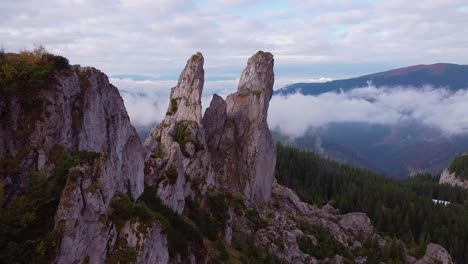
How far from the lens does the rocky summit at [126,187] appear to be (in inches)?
1266

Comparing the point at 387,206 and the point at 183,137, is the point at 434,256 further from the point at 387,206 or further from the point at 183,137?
the point at 183,137

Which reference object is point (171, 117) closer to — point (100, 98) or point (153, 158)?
point (153, 158)

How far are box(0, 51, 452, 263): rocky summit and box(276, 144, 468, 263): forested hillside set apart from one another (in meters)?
42.4

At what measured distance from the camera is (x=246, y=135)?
95.2m

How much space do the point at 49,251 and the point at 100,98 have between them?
17.1 m

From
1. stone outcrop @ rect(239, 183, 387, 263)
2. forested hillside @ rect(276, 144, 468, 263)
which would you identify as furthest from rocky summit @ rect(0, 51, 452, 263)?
forested hillside @ rect(276, 144, 468, 263)

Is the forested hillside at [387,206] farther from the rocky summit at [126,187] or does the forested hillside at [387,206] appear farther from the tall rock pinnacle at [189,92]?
the tall rock pinnacle at [189,92]

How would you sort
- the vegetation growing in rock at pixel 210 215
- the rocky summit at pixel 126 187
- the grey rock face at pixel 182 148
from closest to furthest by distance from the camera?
the rocky summit at pixel 126 187
the grey rock face at pixel 182 148
the vegetation growing in rock at pixel 210 215

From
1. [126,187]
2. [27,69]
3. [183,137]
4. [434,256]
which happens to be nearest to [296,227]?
[183,137]

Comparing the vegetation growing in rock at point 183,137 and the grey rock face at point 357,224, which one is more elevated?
the vegetation growing in rock at point 183,137

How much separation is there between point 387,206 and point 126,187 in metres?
119

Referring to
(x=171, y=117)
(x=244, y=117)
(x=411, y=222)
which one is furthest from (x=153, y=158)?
(x=411, y=222)

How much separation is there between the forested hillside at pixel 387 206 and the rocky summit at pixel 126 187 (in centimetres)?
4235

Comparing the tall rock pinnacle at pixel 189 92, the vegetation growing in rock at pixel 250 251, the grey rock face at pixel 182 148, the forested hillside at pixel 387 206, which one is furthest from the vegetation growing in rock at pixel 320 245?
the forested hillside at pixel 387 206
